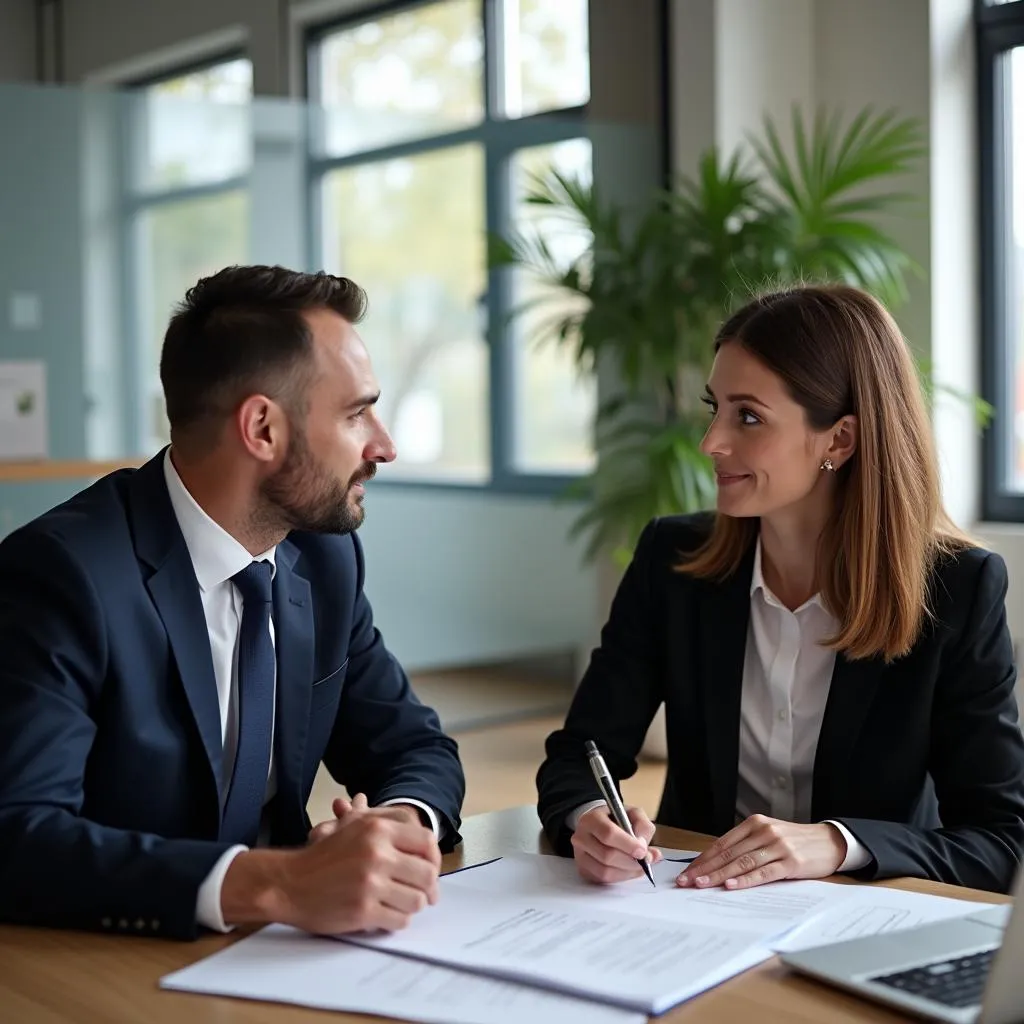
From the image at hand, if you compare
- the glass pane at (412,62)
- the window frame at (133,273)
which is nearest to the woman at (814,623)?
the window frame at (133,273)

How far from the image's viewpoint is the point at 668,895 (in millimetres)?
1496

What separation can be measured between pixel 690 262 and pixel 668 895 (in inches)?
138

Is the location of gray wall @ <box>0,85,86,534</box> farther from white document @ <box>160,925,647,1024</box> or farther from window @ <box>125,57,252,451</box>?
white document @ <box>160,925,647,1024</box>

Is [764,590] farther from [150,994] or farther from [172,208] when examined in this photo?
[172,208]

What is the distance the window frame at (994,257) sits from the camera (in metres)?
5.13

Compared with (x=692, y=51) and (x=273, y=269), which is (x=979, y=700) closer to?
(x=273, y=269)

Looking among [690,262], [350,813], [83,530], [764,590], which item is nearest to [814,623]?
[764,590]

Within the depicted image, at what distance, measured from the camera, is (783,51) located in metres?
5.42

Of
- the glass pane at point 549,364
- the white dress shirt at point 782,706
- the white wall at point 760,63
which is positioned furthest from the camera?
the glass pane at point 549,364

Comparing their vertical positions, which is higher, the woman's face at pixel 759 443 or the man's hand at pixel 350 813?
the woman's face at pixel 759 443

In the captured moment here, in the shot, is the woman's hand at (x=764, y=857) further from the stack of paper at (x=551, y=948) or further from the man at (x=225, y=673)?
the man at (x=225, y=673)

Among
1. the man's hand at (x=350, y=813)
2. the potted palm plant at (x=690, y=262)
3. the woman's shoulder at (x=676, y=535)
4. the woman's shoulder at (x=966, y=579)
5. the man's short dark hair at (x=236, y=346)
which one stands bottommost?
the man's hand at (x=350, y=813)

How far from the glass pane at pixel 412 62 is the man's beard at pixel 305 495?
4444 mm

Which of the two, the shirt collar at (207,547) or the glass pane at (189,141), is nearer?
the shirt collar at (207,547)
